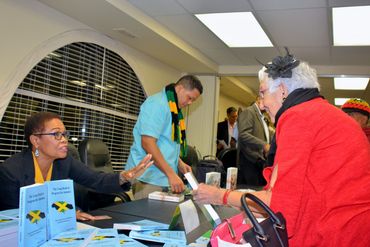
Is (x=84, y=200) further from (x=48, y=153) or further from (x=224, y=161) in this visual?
(x=224, y=161)

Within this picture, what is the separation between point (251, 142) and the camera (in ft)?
12.1

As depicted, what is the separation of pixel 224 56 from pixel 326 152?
4603 millimetres

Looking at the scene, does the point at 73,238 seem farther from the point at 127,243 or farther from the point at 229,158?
the point at 229,158

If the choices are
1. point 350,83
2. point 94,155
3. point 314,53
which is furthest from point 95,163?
point 350,83

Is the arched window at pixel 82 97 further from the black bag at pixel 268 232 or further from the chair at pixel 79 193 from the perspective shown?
the black bag at pixel 268 232

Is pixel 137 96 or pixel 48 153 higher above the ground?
pixel 137 96

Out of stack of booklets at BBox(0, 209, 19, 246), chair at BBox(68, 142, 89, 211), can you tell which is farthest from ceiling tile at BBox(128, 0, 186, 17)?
stack of booklets at BBox(0, 209, 19, 246)

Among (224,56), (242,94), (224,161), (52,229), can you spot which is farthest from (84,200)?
(242,94)

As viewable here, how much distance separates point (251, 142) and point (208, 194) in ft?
7.80

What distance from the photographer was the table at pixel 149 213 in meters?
1.50

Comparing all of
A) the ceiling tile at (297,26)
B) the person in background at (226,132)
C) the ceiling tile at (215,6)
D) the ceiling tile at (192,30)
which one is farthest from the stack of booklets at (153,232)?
the person in background at (226,132)

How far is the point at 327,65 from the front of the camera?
5660 millimetres

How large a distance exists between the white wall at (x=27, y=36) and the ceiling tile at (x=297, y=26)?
1.95 meters

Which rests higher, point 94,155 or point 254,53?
point 254,53
